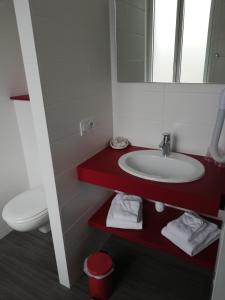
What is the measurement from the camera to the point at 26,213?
5.68 feet

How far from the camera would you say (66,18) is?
1.22 meters

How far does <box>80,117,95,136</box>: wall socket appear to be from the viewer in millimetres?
1483

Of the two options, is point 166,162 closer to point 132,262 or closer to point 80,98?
point 80,98

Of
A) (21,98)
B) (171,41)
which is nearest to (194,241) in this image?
(171,41)

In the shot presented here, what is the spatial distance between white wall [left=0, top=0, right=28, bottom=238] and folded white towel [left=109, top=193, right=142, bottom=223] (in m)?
1.02

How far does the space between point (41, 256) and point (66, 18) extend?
1709 mm

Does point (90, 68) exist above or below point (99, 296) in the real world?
above

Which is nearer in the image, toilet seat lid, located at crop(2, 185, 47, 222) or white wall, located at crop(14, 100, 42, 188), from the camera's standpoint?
toilet seat lid, located at crop(2, 185, 47, 222)

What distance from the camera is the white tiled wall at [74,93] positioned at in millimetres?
1146

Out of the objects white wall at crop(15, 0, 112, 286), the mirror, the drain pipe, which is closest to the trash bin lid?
white wall at crop(15, 0, 112, 286)

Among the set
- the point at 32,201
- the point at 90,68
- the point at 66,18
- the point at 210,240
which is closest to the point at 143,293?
the point at 210,240

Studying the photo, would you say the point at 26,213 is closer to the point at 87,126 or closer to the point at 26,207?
the point at 26,207

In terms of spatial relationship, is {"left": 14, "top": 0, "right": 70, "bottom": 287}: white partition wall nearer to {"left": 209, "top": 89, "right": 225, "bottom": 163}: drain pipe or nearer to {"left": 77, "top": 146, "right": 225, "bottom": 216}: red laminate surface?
{"left": 77, "top": 146, "right": 225, "bottom": 216}: red laminate surface

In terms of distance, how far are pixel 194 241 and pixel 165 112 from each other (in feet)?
2.72
